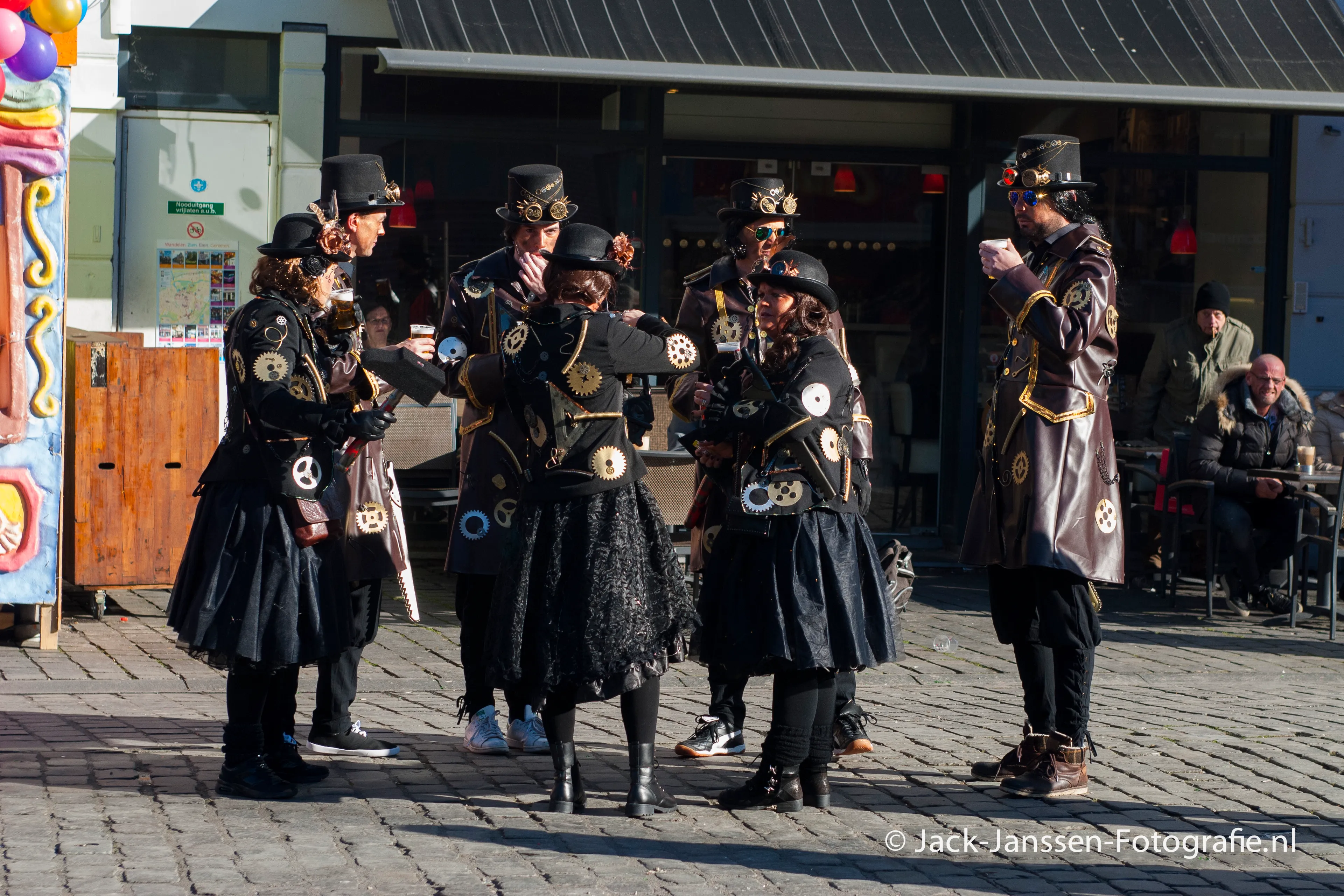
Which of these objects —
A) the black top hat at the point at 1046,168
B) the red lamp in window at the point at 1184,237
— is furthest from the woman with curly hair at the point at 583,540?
the red lamp in window at the point at 1184,237

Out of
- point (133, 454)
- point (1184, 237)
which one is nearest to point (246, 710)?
point (133, 454)

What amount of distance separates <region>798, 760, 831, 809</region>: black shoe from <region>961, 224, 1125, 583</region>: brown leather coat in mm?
856

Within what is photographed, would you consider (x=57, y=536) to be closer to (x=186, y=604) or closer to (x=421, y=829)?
(x=186, y=604)

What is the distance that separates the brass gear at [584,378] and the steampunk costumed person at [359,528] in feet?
2.61

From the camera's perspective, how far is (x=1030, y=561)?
17.0 ft

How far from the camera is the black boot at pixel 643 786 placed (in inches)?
194

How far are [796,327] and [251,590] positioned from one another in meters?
1.80

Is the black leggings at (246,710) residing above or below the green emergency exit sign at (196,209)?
below

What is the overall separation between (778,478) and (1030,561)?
0.90m

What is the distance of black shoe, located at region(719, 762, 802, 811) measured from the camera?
4988 millimetres

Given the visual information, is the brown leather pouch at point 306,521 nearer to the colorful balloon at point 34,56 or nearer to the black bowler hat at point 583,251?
the black bowler hat at point 583,251

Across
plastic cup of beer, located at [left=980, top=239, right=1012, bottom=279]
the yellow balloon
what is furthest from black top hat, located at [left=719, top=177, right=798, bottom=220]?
the yellow balloon

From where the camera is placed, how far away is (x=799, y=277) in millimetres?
4922

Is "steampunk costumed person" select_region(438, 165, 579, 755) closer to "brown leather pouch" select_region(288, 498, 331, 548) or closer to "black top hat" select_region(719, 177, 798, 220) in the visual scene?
"black top hat" select_region(719, 177, 798, 220)
